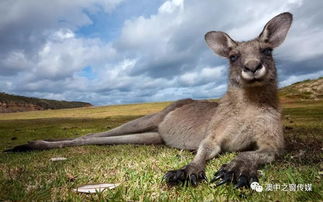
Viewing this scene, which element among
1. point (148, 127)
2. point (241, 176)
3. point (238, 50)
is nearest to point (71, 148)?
point (148, 127)

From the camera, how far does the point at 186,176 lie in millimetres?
3803

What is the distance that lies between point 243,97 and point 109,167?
263cm

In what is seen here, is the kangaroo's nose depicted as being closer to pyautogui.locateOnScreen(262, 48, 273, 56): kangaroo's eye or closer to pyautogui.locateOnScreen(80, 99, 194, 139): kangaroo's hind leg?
pyautogui.locateOnScreen(262, 48, 273, 56): kangaroo's eye

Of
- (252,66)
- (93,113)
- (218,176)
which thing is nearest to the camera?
(218,176)

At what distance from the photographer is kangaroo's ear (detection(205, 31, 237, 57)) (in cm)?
658

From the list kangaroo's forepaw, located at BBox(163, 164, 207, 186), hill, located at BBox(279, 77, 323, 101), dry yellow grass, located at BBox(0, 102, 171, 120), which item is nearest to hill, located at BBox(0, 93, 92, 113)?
dry yellow grass, located at BBox(0, 102, 171, 120)

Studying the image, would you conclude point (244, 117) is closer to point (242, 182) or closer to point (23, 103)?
point (242, 182)

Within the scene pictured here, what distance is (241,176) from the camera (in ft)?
11.9

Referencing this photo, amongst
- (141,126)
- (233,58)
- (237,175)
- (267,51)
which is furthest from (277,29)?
(141,126)

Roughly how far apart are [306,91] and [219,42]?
46836 mm

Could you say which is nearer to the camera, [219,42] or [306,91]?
[219,42]

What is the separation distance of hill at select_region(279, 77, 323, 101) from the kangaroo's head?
134 ft

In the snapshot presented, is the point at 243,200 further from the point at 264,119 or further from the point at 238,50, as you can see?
the point at 238,50

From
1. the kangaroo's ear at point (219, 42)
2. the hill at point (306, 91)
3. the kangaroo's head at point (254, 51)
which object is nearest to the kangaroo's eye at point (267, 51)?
the kangaroo's head at point (254, 51)
